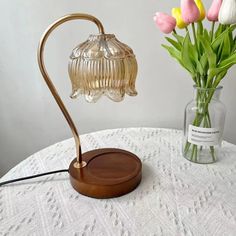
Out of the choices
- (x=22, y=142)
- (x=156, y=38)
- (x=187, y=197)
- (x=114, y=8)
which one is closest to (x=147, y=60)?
(x=156, y=38)

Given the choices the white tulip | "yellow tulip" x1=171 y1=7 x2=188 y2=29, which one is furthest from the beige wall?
the white tulip

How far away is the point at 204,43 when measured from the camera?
1.96 feet

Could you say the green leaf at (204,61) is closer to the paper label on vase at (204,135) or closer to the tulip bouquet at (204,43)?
the tulip bouquet at (204,43)

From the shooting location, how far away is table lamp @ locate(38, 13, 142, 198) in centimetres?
56

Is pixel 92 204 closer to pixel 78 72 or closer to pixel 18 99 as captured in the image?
pixel 78 72

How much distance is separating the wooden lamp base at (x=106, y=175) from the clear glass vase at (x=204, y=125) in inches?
7.1

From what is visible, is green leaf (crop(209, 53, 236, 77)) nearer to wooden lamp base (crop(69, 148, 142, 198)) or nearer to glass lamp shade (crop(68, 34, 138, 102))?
glass lamp shade (crop(68, 34, 138, 102))

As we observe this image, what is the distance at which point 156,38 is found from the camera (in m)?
0.94

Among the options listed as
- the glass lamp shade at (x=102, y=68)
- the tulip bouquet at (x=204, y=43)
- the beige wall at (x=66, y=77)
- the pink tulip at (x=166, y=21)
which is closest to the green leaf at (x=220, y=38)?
the tulip bouquet at (x=204, y=43)

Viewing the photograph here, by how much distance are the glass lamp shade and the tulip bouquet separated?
16cm

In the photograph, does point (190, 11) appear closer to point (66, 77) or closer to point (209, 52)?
point (209, 52)

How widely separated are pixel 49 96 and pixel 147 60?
0.44 m

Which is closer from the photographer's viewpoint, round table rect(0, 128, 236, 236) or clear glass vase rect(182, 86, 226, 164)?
round table rect(0, 128, 236, 236)

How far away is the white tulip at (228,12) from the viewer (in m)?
0.55
